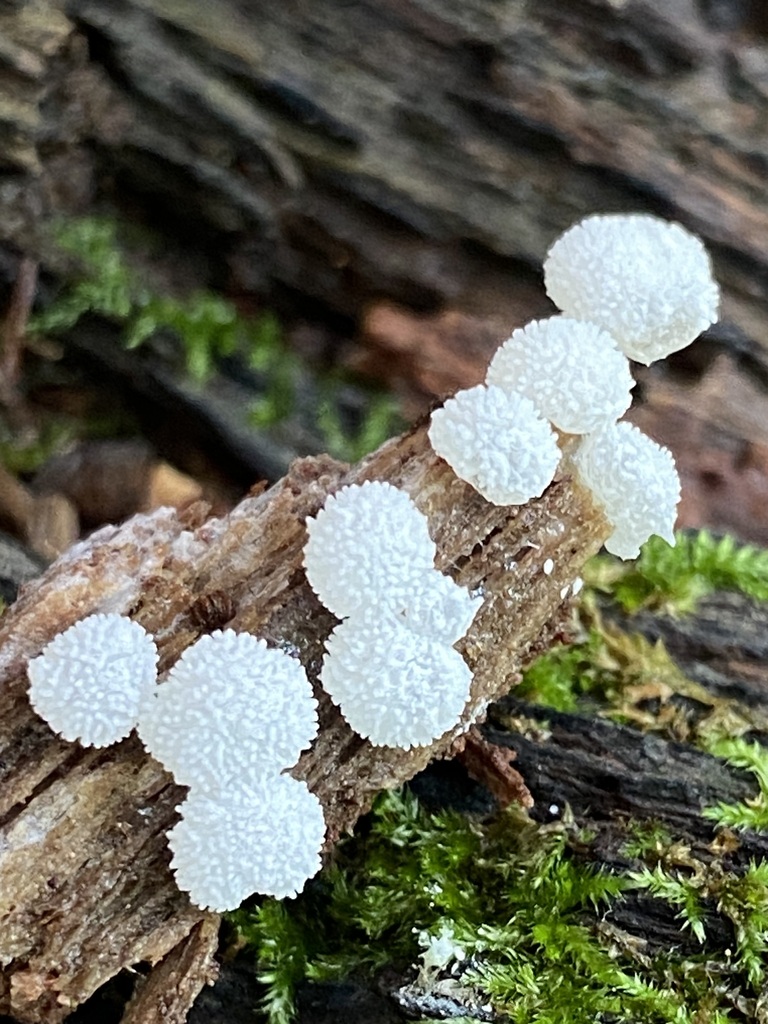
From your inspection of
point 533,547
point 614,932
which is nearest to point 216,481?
point 533,547

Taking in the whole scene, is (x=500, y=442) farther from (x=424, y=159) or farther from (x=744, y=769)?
(x=424, y=159)

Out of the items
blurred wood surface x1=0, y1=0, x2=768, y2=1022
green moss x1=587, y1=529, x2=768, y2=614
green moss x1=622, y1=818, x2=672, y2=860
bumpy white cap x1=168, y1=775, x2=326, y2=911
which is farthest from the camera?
blurred wood surface x1=0, y1=0, x2=768, y2=1022

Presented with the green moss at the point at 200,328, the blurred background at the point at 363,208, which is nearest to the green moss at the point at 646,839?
the blurred background at the point at 363,208

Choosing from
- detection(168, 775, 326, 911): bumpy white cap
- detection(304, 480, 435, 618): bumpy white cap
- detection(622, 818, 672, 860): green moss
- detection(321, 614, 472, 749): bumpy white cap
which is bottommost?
detection(622, 818, 672, 860): green moss

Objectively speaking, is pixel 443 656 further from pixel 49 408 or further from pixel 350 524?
pixel 49 408

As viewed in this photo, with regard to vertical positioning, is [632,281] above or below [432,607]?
above

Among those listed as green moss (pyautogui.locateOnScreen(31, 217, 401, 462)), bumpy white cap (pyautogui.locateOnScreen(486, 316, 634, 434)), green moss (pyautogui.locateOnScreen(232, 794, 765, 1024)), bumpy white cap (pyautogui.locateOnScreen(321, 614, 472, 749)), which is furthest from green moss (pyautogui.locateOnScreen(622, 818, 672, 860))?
green moss (pyautogui.locateOnScreen(31, 217, 401, 462))

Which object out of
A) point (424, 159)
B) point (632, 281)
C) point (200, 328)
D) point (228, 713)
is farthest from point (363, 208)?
point (228, 713)

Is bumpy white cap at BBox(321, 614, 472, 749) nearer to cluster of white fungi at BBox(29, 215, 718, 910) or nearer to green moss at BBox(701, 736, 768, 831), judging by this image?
cluster of white fungi at BBox(29, 215, 718, 910)
